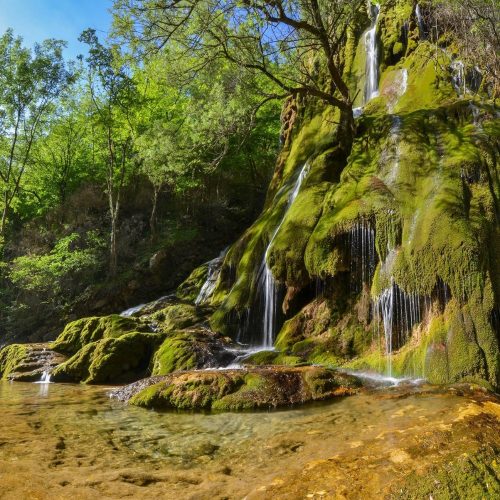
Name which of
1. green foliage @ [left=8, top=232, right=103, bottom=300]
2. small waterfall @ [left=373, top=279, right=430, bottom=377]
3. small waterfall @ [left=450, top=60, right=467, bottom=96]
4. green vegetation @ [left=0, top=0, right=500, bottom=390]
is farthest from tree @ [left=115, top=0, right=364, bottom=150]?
green foliage @ [left=8, top=232, right=103, bottom=300]

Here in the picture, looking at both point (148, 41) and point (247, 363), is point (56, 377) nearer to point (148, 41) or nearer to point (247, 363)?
point (247, 363)

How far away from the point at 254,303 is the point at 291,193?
382 centimetres

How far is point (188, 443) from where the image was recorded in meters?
4.79

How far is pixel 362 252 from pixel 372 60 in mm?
9345

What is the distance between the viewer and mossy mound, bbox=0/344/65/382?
11328 millimetres

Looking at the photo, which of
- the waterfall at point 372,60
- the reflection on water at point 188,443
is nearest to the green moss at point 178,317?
the reflection on water at point 188,443

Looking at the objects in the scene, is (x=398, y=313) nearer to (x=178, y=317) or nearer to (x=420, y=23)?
(x=178, y=317)

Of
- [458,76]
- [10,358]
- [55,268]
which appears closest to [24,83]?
[55,268]

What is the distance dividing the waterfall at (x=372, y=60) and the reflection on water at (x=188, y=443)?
1124 cm

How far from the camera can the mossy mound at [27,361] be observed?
11.3 meters

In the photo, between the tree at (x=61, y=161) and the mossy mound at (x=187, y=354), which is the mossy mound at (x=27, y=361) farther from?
the tree at (x=61, y=161)

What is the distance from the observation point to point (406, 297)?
8008 mm

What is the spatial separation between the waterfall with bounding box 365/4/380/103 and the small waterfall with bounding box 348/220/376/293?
23.8 ft

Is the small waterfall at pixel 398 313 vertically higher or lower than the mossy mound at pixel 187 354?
higher
